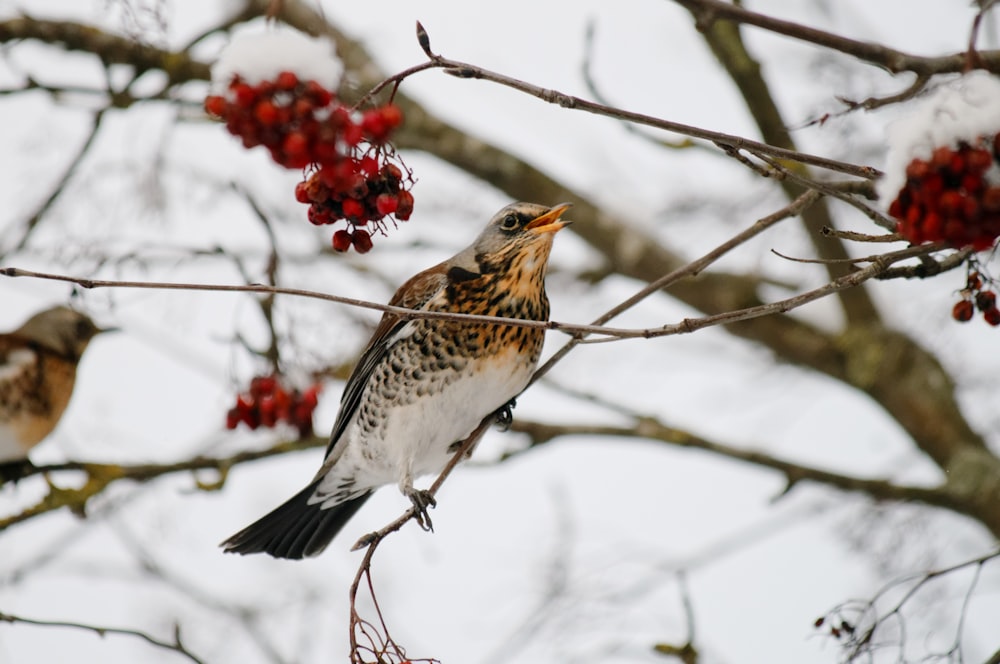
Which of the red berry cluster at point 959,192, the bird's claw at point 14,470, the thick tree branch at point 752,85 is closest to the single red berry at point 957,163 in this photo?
the red berry cluster at point 959,192

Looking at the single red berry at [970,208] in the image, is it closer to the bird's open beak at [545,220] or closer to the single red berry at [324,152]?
the single red berry at [324,152]

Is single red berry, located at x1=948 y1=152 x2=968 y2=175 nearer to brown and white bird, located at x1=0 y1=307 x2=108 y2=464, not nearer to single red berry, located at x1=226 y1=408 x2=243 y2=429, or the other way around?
single red berry, located at x1=226 y1=408 x2=243 y2=429

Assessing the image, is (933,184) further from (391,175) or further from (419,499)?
A: (419,499)

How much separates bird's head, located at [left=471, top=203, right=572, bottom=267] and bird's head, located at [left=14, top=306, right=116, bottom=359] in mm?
2458

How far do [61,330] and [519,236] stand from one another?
2.77 meters

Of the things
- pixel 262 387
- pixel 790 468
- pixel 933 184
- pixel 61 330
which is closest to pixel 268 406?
pixel 262 387

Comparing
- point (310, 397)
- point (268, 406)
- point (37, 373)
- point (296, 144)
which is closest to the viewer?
point (296, 144)

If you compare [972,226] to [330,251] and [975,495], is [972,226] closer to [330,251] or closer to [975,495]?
A: [975,495]

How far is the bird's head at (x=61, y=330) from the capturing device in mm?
4906

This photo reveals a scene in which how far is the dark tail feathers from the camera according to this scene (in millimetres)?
3566

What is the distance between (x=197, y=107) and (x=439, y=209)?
184 cm

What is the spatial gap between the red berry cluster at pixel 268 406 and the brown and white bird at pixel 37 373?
126 cm

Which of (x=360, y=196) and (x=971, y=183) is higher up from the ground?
(x=360, y=196)

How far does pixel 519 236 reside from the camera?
325cm
